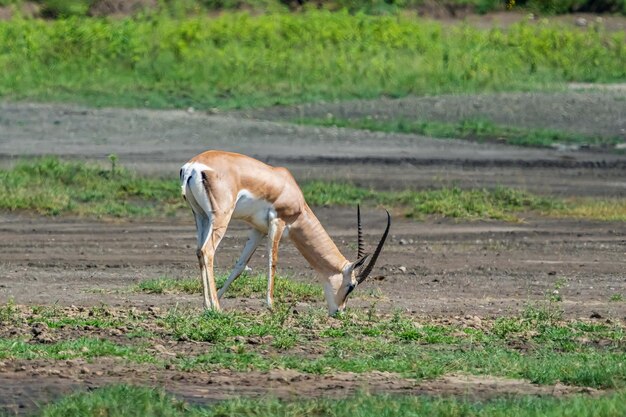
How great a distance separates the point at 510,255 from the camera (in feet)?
46.1

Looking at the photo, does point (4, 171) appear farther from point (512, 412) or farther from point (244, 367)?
point (512, 412)

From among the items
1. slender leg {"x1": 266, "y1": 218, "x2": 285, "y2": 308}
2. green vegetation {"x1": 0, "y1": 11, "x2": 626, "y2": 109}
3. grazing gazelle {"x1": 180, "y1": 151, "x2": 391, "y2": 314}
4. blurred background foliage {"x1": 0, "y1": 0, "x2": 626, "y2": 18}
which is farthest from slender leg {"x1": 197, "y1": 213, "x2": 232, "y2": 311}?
blurred background foliage {"x1": 0, "y1": 0, "x2": 626, "y2": 18}

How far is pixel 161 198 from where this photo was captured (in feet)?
55.0

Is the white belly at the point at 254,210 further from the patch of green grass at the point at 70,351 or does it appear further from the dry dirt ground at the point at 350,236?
the patch of green grass at the point at 70,351

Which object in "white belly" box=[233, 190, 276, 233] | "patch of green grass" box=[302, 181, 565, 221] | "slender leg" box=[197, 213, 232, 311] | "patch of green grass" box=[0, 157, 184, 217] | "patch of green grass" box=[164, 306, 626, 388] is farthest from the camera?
"patch of green grass" box=[302, 181, 565, 221]

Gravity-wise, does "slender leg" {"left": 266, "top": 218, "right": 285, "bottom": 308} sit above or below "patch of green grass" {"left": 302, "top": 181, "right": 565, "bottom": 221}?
above

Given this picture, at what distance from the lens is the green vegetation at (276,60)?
26125 mm

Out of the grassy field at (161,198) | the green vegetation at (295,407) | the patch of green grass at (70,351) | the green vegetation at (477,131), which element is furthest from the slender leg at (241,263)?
the green vegetation at (477,131)

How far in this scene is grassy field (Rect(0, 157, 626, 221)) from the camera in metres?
16.0

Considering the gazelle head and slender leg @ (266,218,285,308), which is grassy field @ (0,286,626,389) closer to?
the gazelle head

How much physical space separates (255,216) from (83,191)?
6.07m

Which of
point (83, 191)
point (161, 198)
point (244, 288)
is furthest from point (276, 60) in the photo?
point (244, 288)

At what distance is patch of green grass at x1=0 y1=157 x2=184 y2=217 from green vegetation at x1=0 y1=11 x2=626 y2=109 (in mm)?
7372

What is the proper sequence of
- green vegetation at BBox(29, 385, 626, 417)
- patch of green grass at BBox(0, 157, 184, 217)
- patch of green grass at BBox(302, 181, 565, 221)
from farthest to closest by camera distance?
patch of green grass at BBox(302, 181, 565, 221)
patch of green grass at BBox(0, 157, 184, 217)
green vegetation at BBox(29, 385, 626, 417)
